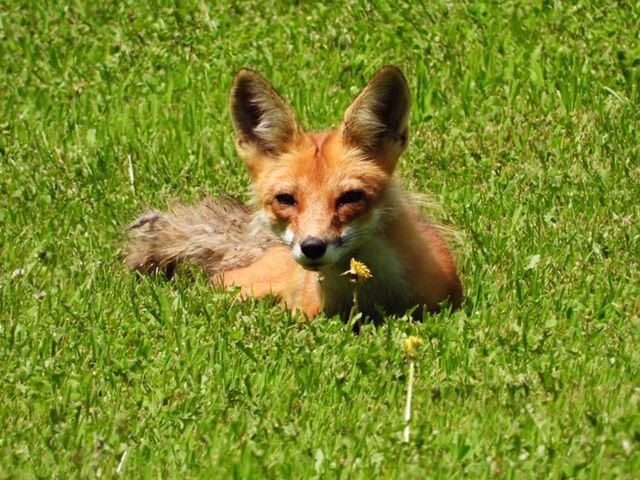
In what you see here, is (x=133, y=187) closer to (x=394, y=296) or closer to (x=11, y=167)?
(x=11, y=167)

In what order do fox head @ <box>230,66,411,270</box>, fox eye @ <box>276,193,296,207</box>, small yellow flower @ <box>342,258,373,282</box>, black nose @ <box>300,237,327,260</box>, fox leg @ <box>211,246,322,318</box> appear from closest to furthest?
1. small yellow flower @ <box>342,258,373,282</box>
2. black nose @ <box>300,237,327,260</box>
3. fox head @ <box>230,66,411,270</box>
4. fox eye @ <box>276,193,296,207</box>
5. fox leg @ <box>211,246,322,318</box>

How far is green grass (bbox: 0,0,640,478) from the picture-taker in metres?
5.73

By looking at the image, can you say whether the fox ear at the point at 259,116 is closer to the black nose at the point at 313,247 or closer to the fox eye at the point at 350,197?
the fox eye at the point at 350,197

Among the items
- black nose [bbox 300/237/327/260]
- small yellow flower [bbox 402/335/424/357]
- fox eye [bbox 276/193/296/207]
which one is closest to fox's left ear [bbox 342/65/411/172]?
fox eye [bbox 276/193/296/207]

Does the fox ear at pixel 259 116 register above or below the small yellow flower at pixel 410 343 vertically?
above

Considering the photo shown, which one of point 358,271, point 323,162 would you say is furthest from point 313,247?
point 323,162

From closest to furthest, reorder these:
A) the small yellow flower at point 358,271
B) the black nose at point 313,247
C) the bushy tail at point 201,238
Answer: the small yellow flower at point 358,271 < the black nose at point 313,247 < the bushy tail at point 201,238

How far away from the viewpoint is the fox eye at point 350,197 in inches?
285

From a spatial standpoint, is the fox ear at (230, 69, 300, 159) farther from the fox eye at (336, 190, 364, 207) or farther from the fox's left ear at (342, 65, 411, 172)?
the fox eye at (336, 190, 364, 207)

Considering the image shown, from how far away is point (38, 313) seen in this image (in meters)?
7.37

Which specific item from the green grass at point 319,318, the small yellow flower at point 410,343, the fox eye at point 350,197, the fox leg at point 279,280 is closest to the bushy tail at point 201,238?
the fox leg at point 279,280

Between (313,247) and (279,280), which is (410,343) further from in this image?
(279,280)

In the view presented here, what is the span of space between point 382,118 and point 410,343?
1827mm

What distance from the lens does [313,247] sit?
6945 mm
